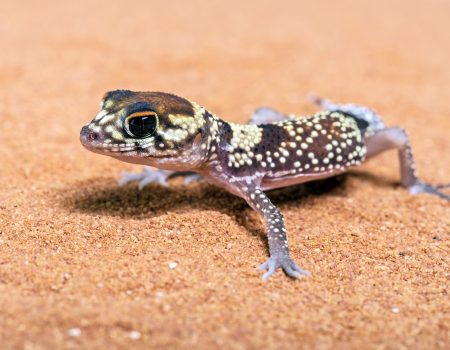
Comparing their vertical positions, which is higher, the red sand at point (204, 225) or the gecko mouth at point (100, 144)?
the gecko mouth at point (100, 144)

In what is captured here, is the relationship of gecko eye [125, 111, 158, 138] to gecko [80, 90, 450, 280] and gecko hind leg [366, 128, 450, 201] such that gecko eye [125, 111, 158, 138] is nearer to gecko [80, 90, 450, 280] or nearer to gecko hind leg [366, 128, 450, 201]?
gecko [80, 90, 450, 280]

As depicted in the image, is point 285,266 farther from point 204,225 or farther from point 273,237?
point 204,225

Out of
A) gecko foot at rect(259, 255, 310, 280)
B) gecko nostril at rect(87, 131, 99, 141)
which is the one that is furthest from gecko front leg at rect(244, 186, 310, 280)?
gecko nostril at rect(87, 131, 99, 141)

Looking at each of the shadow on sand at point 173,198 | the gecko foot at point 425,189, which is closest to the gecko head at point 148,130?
the shadow on sand at point 173,198

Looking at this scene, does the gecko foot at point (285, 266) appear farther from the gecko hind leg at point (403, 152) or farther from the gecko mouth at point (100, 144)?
the gecko hind leg at point (403, 152)

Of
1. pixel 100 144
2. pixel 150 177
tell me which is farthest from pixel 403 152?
pixel 100 144

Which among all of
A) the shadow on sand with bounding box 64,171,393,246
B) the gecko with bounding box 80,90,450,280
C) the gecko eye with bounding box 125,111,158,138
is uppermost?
the gecko eye with bounding box 125,111,158,138
